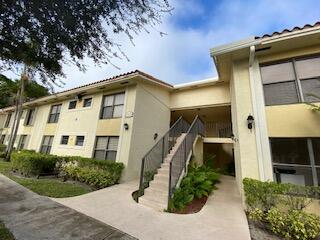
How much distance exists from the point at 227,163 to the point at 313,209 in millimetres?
9390

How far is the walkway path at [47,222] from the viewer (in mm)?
3975

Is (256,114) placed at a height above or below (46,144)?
above

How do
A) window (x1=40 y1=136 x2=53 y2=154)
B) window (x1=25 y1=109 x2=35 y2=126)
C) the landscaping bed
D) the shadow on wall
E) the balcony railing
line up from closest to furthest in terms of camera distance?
1. the landscaping bed
2. the balcony railing
3. the shadow on wall
4. window (x1=40 y1=136 x2=53 y2=154)
5. window (x1=25 y1=109 x2=35 y2=126)

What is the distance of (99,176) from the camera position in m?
8.75

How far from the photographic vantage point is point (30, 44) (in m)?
3.89

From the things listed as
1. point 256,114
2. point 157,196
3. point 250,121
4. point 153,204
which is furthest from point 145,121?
point 256,114

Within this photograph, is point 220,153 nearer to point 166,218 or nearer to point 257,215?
point 257,215

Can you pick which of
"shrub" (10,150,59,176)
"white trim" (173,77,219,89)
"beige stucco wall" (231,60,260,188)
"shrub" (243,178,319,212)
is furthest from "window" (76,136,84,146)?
"shrub" (243,178,319,212)

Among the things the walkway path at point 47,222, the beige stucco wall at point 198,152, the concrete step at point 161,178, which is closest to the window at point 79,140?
the walkway path at point 47,222

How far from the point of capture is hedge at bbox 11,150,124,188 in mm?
8820

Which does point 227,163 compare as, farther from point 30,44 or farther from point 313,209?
point 30,44

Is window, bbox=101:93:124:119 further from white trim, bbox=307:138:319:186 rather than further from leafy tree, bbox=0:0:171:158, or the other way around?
white trim, bbox=307:138:319:186

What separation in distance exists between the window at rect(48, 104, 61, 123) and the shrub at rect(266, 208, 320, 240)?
1625cm

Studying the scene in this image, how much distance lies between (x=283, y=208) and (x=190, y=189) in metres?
2.95
